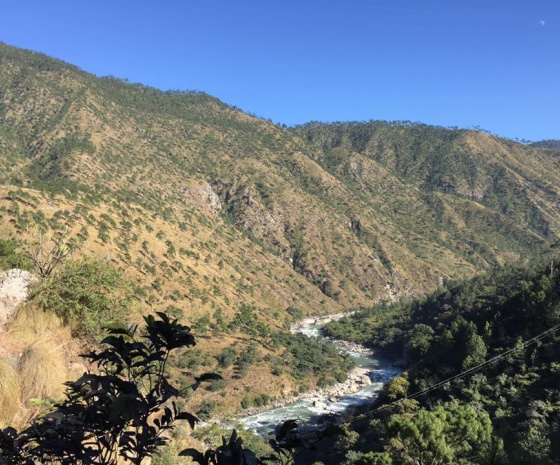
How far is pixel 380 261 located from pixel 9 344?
143 metres

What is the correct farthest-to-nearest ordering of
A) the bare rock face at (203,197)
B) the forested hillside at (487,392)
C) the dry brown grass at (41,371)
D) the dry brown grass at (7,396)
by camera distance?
the bare rock face at (203,197)
the forested hillside at (487,392)
the dry brown grass at (41,371)
the dry brown grass at (7,396)

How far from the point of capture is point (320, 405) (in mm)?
55656

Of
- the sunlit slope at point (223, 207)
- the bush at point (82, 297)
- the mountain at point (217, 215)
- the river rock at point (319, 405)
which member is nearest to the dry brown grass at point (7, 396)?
the bush at point (82, 297)

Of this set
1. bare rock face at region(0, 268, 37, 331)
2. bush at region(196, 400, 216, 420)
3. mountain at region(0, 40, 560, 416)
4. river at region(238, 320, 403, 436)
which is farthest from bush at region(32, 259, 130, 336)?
bush at region(196, 400, 216, 420)

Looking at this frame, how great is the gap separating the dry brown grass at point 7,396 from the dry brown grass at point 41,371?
45 centimetres

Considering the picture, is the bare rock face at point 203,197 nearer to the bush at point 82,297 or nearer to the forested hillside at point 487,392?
the forested hillside at point 487,392

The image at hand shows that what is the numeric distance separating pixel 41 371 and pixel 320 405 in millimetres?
53886

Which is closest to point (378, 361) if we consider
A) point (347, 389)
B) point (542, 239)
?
point (347, 389)

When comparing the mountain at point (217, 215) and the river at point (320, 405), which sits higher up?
the mountain at point (217, 215)

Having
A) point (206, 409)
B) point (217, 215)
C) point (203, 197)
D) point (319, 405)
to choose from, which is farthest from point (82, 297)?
point (203, 197)

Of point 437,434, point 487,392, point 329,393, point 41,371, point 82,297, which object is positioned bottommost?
point 329,393

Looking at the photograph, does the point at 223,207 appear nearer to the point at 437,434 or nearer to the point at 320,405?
the point at 320,405

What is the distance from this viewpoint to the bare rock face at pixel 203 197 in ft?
417

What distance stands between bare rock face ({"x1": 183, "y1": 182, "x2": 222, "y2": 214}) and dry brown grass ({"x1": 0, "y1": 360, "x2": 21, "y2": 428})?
119148mm
